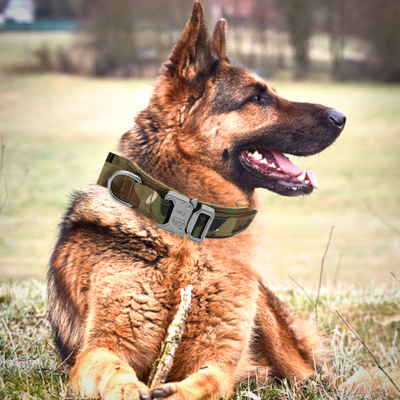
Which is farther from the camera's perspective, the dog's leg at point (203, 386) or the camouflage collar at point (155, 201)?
the camouflage collar at point (155, 201)

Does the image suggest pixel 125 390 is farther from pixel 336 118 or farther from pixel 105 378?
pixel 336 118

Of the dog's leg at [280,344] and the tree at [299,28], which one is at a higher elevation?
the tree at [299,28]

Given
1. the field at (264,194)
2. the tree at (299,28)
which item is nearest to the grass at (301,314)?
the field at (264,194)

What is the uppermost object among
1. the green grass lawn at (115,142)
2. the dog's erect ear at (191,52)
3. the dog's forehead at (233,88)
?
the dog's erect ear at (191,52)

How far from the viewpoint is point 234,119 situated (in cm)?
200

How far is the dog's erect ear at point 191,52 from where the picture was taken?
6.06 ft

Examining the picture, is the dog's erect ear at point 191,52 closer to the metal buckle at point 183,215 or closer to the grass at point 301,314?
the metal buckle at point 183,215

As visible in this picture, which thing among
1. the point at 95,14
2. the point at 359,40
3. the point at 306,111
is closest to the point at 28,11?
the point at 95,14

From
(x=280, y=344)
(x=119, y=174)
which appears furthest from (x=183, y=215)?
(x=280, y=344)

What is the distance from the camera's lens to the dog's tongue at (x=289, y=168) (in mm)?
2041

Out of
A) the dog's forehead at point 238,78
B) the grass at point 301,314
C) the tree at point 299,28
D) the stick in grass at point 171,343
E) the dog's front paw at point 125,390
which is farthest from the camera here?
the tree at point 299,28

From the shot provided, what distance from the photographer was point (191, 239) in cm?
168

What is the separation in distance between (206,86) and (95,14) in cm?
662

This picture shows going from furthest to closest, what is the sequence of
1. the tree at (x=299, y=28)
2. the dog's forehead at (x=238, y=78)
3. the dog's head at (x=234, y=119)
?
1. the tree at (x=299, y=28)
2. the dog's forehead at (x=238, y=78)
3. the dog's head at (x=234, y=119)
